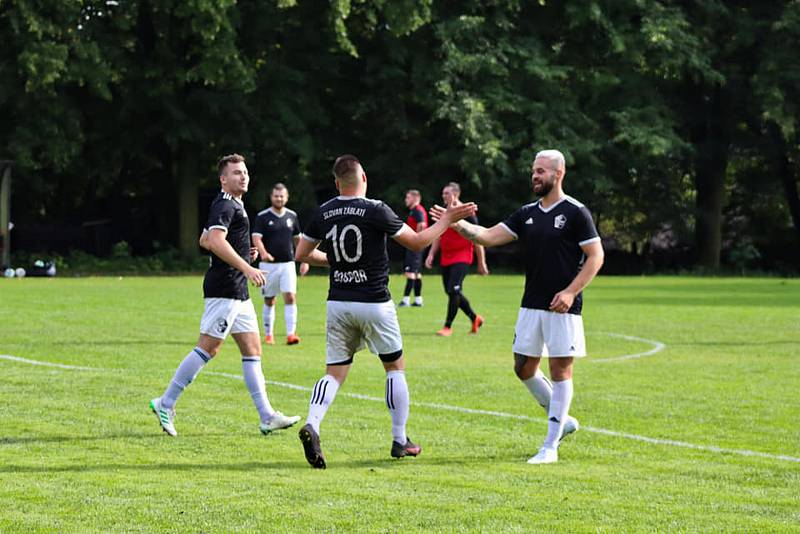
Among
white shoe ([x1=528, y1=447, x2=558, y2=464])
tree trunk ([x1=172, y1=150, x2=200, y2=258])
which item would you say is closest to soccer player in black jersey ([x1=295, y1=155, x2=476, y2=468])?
white shoe ([x1=528, y1=447, x2=558, y2=464])

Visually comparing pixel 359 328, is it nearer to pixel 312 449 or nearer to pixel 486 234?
pixel 312 449

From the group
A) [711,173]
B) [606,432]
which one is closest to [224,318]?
[606,432]

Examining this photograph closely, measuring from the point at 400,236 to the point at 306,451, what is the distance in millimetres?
1606

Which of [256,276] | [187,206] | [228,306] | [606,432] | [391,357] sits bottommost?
[606,432]

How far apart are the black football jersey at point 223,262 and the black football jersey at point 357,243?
1.39m

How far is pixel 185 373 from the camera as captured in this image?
34.8 ft

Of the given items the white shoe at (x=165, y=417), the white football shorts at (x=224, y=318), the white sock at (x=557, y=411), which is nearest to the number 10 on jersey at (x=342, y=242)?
the white football shorts at (x=224, y=318)

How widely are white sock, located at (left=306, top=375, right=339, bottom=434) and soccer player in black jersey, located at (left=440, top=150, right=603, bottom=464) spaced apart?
1.36 m

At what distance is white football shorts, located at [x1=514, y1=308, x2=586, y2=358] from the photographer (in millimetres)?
9375

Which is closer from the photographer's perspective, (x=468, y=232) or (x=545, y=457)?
(x=545, y=457)

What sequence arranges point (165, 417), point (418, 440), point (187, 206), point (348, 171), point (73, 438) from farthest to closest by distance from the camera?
1. point (187, 206)
2. point (165, 417)
3. point (418, 440)
4. point (73, 438)
5. point (348, 171)

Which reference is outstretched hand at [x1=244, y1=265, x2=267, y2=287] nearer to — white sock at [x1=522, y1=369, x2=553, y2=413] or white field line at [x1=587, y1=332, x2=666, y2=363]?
white sock at [x1=522, y1=369, x2=553, y2=413]

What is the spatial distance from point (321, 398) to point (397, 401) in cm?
56

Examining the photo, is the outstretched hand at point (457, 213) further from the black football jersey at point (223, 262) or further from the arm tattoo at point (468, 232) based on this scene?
the black football jersey at point (223, 262)
